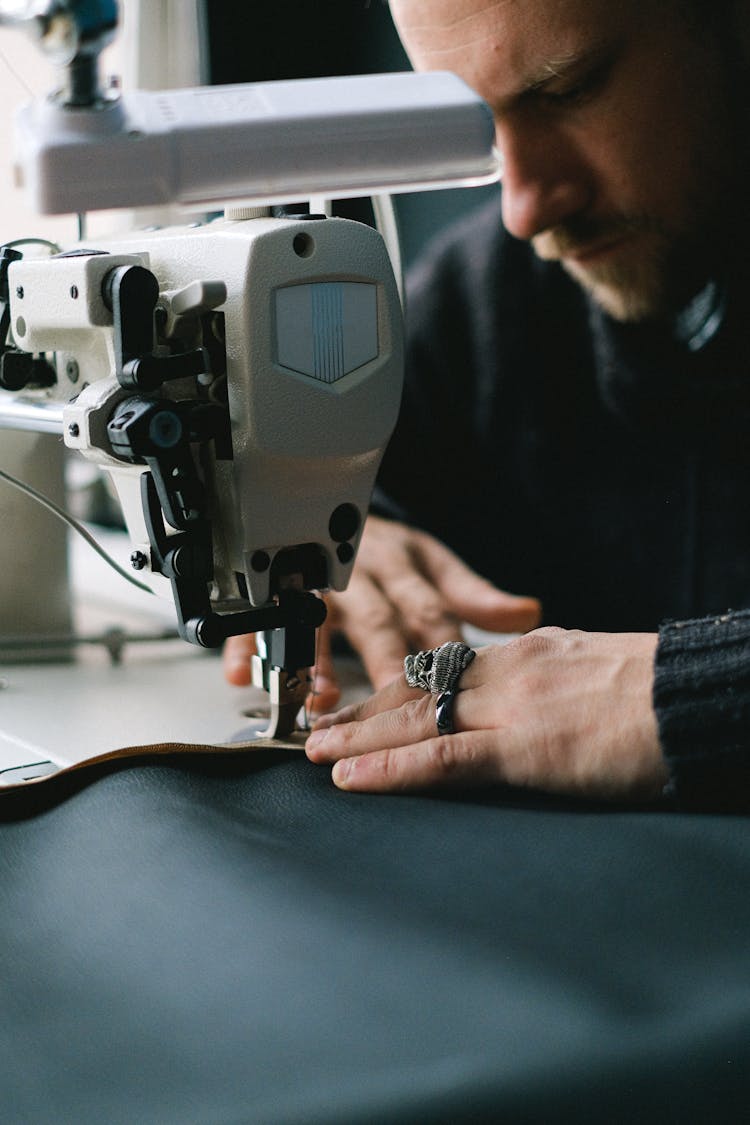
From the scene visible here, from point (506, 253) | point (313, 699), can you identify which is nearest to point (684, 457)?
point (506, 253)

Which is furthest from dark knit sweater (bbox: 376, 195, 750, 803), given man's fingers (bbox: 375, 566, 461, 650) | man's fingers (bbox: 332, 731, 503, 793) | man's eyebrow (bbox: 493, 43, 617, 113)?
man's fingers (bbox: 332, 731, 503, 793)

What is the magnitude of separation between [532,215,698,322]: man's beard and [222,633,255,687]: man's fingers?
61cm

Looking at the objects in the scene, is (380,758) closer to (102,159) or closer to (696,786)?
(696,786)

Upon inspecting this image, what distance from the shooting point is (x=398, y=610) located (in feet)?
4.36

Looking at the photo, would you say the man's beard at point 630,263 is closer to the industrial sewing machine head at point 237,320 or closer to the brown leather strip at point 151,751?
the industrial sewing machine head at point 237,320

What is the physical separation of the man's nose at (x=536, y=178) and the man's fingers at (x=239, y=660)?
55 centimetres

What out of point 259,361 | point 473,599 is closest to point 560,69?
point 473,599

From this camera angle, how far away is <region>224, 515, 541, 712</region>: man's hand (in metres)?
1.22

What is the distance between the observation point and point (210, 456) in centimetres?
84

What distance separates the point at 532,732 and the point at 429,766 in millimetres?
73

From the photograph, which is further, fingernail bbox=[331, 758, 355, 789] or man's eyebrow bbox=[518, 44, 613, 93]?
man's eyebrow bbox=[518, 44, 613, 93]

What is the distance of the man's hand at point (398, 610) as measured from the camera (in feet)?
4.00

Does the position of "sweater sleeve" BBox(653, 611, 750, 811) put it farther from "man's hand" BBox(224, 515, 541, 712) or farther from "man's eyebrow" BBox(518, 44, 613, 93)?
"man's eyebrow" BBox(518, 44, 613, 93)

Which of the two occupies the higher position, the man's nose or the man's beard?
the man's nose
